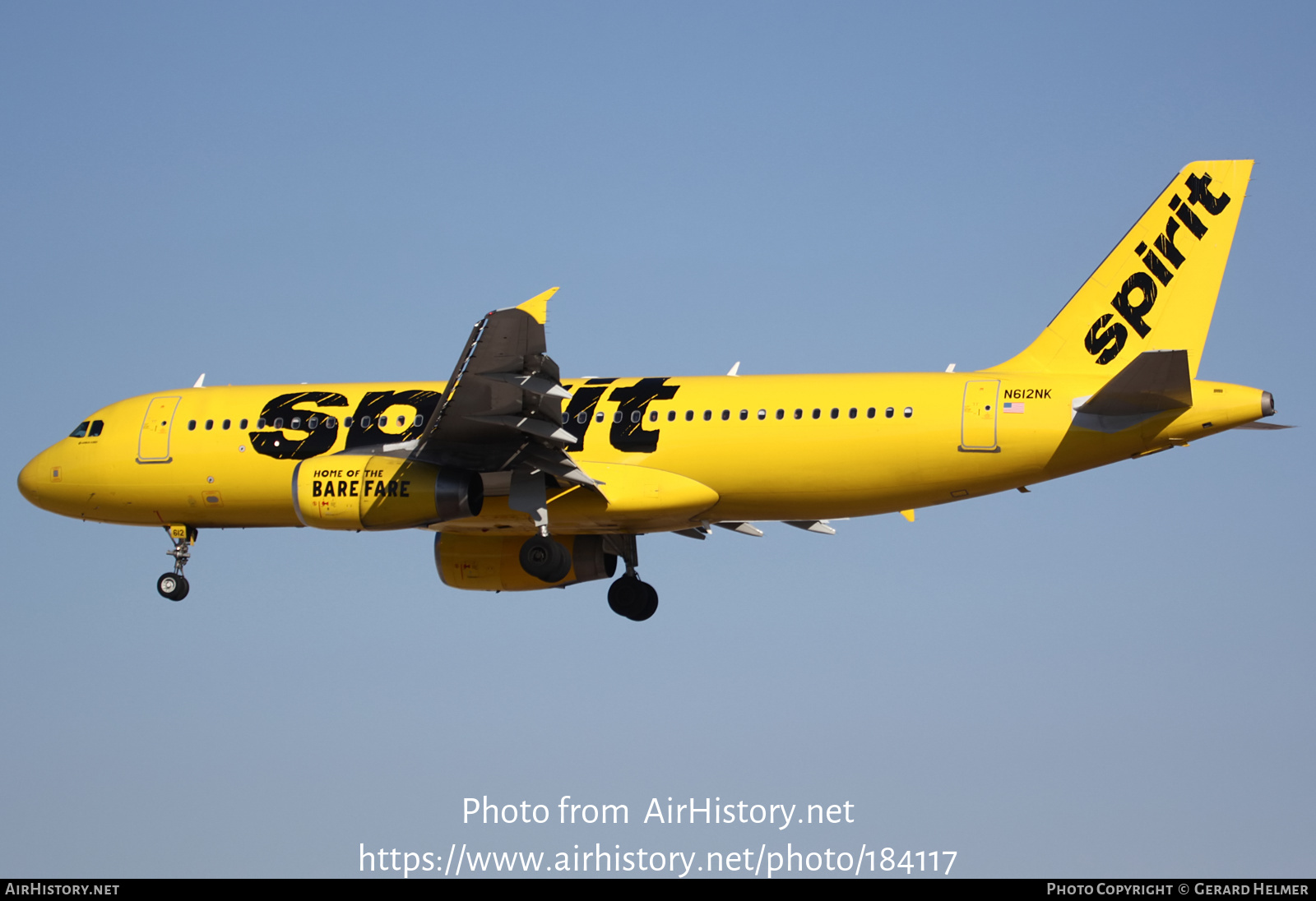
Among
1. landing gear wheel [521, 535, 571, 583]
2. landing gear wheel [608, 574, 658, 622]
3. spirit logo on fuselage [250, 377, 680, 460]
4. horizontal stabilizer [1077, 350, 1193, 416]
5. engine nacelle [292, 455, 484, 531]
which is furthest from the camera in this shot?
landing gear wheel [608, 574, 658, 622]

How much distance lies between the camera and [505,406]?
28344mm

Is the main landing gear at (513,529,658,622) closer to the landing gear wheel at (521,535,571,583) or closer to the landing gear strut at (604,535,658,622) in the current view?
the landing gear strut at (604,535,658,622)

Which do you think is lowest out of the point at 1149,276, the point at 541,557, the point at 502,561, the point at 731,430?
the point at 541,557

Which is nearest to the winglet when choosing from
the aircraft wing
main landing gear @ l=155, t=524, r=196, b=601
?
the aircraft wing

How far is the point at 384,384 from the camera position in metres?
32.9

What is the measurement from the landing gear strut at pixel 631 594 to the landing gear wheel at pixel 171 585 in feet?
29.0

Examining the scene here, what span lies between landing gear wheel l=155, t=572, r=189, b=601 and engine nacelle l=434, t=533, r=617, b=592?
5396mm

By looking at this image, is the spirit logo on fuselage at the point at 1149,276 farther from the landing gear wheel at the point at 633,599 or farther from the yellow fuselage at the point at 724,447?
the landing gear wheel at the point at 633,599

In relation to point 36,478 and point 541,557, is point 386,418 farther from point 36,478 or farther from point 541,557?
point 36,478

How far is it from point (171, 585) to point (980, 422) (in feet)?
55.0

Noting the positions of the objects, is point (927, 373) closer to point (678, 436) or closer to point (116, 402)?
point (678, 436)

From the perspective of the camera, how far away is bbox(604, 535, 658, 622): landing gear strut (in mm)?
34375

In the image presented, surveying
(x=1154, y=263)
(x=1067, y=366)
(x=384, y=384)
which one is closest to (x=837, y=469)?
(x=1067, y=366)

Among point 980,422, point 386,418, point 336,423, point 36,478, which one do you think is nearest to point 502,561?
point 386,418
